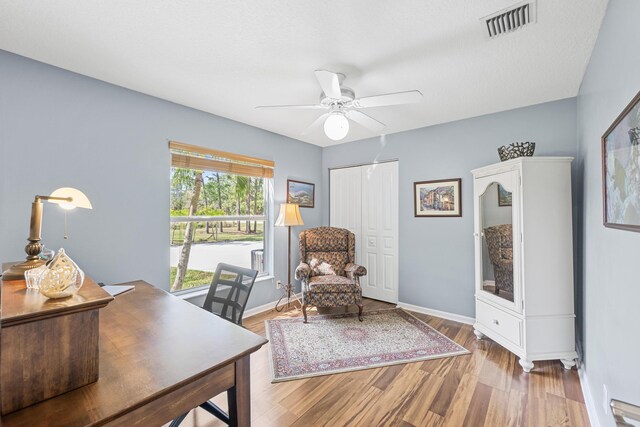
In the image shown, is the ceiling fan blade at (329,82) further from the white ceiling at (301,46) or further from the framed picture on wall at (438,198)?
the framed picture on wall at (438,198)

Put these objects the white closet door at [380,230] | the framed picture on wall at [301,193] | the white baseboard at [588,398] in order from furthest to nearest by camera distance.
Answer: the framed picture on wall at [301,193], the white closet door at [380,230], the white baseboard at [588,398]

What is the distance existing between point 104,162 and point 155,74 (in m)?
0.88

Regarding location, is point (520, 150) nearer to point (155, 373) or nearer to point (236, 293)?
point (236, 293)

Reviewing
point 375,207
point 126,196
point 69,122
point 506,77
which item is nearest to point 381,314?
point 375,207

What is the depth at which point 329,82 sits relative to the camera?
187cm

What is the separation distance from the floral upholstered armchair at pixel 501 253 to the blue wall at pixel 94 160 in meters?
3.12

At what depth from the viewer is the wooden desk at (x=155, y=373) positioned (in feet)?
2.57

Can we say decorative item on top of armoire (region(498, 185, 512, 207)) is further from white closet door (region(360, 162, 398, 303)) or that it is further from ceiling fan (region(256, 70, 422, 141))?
white closet door (region(360, 162, 398, 303))

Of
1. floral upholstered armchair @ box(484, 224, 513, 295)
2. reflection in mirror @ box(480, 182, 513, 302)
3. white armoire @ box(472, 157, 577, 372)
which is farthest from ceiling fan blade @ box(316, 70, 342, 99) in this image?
floral upholstered armchair @ box(484, 224, 513, 295)

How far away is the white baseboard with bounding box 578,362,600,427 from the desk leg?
2.07m

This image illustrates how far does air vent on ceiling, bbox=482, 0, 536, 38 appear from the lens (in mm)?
1535

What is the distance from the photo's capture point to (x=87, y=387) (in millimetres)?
873

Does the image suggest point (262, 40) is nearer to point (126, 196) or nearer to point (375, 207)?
point (126, 196)

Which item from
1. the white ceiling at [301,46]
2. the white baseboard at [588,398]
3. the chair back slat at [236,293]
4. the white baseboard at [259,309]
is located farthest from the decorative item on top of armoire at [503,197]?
the white baseboard at [259,309]
